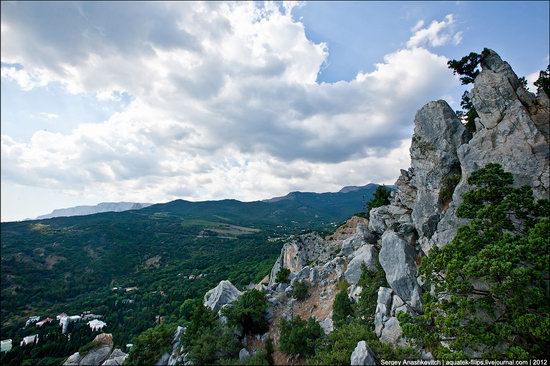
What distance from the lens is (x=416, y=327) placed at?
63.1 feet

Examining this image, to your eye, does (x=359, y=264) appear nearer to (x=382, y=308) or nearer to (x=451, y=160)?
(x=382, y=308)

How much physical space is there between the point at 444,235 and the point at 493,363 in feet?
39.7

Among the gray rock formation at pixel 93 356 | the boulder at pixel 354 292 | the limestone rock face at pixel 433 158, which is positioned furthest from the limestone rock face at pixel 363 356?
the gray rock formation at pixel 93 356

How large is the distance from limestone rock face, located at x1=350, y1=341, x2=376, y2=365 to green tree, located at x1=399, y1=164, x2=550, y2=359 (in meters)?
2.99

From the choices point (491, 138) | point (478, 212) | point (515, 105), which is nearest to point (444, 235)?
point (478, 212)

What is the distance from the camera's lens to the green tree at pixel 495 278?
52.4 ft

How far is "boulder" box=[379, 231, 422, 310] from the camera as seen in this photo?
26.3 metres

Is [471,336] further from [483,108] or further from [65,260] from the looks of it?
[65,260]

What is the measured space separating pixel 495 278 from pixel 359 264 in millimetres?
20461

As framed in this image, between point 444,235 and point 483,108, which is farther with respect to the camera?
point 483,108

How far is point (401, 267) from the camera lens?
28.5 m

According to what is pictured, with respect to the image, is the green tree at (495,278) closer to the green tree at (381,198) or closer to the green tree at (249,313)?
the green tree at (249,313)

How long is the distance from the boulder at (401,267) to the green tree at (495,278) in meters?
4.80

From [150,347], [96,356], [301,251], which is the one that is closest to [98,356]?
[96,356]
